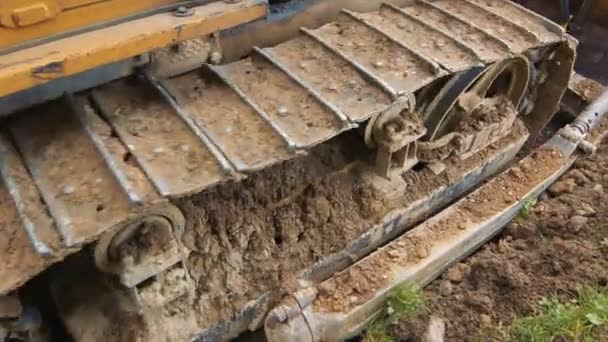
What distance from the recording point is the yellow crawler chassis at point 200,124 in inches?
78.1

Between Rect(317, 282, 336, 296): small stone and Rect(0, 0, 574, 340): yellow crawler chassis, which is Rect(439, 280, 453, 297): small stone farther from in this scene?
Rect(317, 282, 336, 296): small stone

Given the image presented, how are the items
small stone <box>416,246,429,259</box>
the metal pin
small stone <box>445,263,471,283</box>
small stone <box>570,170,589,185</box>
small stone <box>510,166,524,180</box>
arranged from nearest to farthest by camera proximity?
the metal pin, small stone <box>416,246,429,259</box>, small stone <box>445,263,471,283</box>, small stone <box>510,166,524,180</box>, small stone <box>570,170,589,185</box>

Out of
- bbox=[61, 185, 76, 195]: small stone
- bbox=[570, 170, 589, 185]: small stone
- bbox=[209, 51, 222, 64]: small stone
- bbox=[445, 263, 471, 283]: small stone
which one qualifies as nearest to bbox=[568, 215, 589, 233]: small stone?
bbox=[570, 170, 589, 185]: small stone

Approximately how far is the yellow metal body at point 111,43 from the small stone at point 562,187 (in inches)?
80.5

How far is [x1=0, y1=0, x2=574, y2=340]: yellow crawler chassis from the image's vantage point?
198 cm

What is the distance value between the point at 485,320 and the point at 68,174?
1786 millimetres

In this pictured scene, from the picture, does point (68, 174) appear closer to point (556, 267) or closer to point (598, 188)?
point (556, 267)

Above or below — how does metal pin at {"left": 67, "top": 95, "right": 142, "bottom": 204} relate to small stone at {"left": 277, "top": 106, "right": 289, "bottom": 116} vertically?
above

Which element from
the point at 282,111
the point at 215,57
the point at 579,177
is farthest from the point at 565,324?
the point at 215,57

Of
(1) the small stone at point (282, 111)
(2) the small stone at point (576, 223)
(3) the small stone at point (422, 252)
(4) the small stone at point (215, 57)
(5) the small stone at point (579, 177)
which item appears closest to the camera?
(1) the small stone at point (282, 111)

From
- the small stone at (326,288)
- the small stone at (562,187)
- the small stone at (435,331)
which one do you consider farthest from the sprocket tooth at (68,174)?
the small stone at (562,187)

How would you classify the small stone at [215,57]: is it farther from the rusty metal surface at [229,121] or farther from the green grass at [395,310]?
the green grass at [395,310]

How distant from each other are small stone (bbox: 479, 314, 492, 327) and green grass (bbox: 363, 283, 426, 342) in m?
0.25

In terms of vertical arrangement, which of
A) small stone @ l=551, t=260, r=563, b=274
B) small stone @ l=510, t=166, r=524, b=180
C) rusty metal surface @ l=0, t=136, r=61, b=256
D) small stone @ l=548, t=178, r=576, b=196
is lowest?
small stone @ l=548, t=178, r=576, b=196
